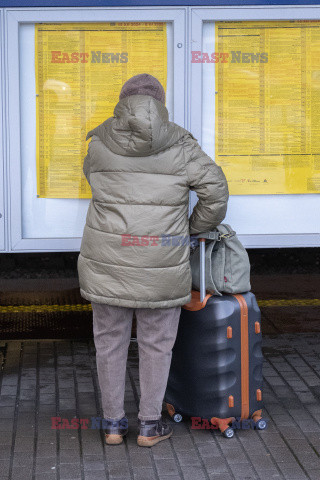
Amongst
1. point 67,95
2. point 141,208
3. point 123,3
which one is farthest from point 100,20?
point 141,208

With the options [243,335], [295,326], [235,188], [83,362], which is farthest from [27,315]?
[243,335]

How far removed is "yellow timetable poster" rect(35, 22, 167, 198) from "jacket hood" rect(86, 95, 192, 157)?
981 millimetres

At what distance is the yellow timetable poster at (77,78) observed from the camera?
4.69 metres

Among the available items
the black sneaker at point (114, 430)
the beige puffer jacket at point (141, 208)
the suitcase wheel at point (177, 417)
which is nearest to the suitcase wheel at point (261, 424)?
the suitcase wheel at point (177, 417)

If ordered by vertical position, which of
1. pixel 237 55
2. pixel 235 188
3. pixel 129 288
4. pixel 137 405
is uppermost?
pixel 237 55

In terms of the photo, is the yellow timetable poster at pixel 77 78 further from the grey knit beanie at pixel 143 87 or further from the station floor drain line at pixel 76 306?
the station floor drain line at pixel 76 306

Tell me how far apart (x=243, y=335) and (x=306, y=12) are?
6.50ft

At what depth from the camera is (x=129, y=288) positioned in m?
3.76

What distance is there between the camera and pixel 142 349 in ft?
13.0

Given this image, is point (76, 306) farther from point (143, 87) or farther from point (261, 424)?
point (143, 87)

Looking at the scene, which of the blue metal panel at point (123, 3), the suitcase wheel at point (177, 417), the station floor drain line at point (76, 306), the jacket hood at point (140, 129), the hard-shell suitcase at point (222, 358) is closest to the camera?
the jacket hood at point (140, 129)

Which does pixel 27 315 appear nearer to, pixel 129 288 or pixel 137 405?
pixel 137 405

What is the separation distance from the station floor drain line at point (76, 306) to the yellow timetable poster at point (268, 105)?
2.77 metres

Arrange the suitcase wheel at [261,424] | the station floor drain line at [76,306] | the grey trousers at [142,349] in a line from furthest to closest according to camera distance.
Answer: the station floor drain line at [76,306], the suitcase wheel at [261,424], the grey trousers at [142,349]
